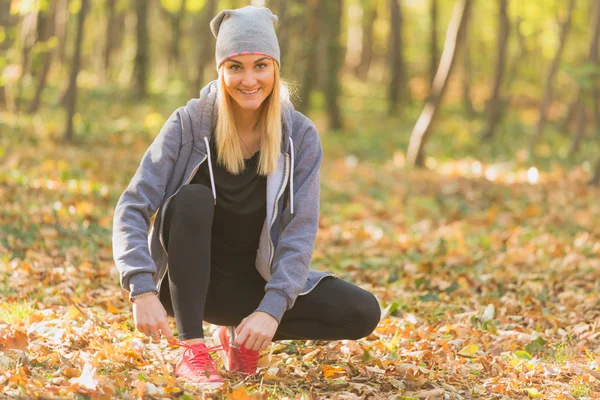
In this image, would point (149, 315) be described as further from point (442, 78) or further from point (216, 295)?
point (442, 78)

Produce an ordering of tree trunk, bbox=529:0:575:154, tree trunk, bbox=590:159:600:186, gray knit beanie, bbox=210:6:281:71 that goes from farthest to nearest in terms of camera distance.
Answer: tree trunk, bbox=529:0:575:154 → tree trunk, bbox=590:159:600:186 → gray knit beanie, bbox=210:6:281:71

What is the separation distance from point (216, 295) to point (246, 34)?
1.16 meters

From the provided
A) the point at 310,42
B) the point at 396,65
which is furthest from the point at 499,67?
the point at 396,65

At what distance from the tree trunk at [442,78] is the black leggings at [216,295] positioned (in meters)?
9.29

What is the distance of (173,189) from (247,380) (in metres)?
0.90

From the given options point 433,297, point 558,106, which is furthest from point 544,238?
point 558,106

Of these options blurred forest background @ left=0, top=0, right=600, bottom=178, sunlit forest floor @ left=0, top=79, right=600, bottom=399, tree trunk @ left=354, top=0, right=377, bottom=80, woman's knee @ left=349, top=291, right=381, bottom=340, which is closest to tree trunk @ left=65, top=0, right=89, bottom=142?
blurred forest background @ left=0, top=0, right=600, bottom=178

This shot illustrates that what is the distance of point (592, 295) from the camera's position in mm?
5258

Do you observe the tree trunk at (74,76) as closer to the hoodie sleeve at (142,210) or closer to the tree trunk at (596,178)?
the tree trunk at (596,178)

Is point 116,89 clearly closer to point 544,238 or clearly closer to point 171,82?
point 171,82

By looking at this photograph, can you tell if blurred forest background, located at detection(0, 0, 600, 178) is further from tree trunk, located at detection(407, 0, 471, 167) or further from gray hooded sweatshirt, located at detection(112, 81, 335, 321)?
gray hooded sweatshirt, located at detection(112, 81, 335, 321)

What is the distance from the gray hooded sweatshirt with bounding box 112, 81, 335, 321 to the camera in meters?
3.07

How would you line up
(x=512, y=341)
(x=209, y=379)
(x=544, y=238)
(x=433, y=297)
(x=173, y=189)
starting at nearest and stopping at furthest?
1. (x=209, y=379)
2. (x=173, y=189)
3. (x=512, y=341)
4. (x=433, y=297)
5. (x=544, y=238)

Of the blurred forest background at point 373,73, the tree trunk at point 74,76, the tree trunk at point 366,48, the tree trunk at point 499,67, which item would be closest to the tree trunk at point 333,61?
the blurred forest background at point 373,73
